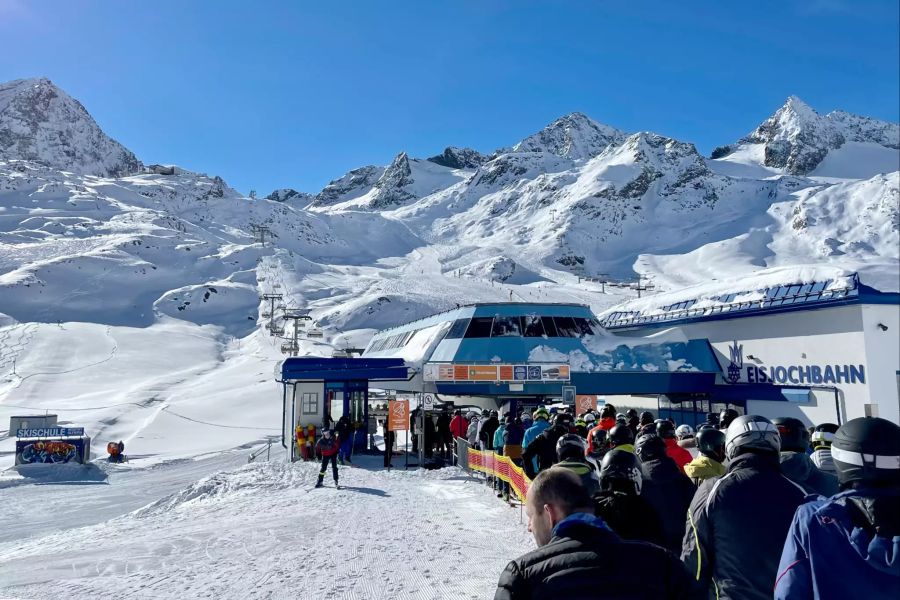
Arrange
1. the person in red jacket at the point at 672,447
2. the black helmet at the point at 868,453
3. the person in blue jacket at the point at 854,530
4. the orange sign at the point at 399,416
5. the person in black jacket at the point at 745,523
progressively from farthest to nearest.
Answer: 1. the orange sign at the point at 399,416
2. the person in red jacket at the point at 672,447
3. the person in black jacket at the point at 745,523
4. the black helmet at the point at 868,453
5. the person in blue jacket at the point at 854,530

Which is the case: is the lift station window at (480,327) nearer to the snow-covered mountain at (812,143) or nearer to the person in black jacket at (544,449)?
the person in black jacket at (544,449)

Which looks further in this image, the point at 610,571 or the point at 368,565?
the point at 368,565

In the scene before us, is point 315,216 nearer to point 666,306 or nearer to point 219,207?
point 219,207

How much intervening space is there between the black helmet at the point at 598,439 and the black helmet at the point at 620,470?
401cm

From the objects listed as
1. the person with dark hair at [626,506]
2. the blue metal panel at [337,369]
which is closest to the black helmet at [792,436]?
the person with dark hair at [626,506]

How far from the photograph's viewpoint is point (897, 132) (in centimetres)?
19688

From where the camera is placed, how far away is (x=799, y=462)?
431cm

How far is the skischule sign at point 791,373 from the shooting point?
1978cm

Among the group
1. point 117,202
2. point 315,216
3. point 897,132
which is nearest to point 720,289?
point 315,216

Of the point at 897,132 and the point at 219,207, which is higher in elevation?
the point at 897,132

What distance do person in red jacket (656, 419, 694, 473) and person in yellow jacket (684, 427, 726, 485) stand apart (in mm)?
1494

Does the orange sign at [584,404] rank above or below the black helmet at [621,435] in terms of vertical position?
below

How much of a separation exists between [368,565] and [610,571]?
6.86m

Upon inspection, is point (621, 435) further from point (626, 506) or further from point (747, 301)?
point (747, 301)
